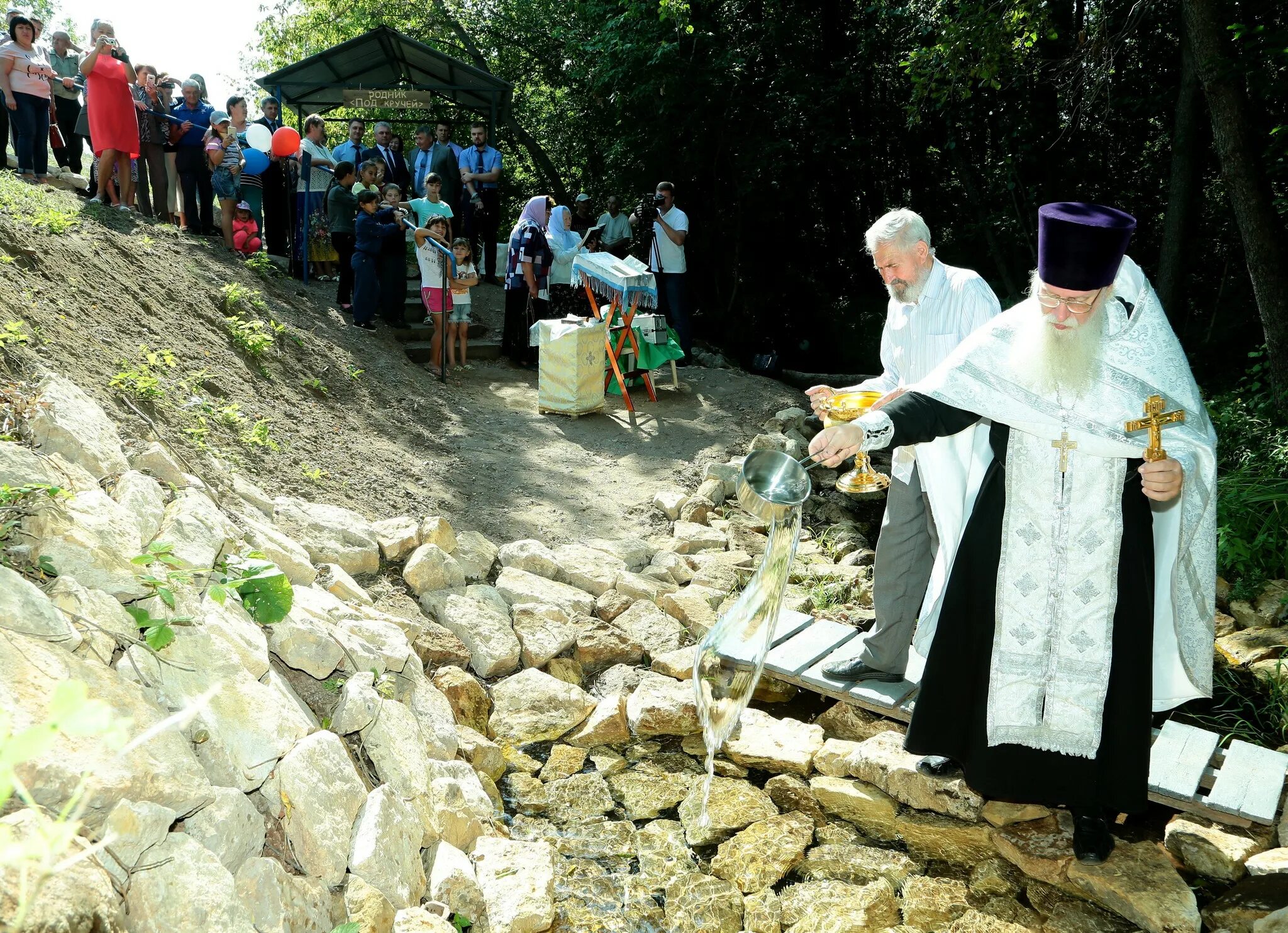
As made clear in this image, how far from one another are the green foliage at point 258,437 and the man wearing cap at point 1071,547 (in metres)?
4.49

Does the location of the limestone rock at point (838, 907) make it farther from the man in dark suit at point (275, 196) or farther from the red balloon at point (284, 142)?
the red balloon at point (284, 142)

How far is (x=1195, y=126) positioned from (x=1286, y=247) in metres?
1.97

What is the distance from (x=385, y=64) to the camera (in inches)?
530

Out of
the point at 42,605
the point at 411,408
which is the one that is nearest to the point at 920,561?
the point at 42,605

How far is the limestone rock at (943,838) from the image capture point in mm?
4055

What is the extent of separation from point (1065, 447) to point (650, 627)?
2.81m

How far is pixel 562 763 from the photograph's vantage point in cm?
469

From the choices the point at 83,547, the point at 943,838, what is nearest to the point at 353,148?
the point at 83,547

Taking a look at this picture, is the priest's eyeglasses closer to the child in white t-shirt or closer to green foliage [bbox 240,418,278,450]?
green foliage [bbox 240,418,278,450]

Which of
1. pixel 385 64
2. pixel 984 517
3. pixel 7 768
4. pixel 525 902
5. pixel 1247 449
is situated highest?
pixel 385 64

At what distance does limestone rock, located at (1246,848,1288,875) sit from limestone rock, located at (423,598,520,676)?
321cm

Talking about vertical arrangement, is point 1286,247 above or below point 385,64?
below

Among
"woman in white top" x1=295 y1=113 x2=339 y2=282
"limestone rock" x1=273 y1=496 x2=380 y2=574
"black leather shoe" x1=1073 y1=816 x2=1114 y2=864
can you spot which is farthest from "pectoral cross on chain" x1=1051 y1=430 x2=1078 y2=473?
"woman in white top" x1=295 y1=113 x2=339 y2=282

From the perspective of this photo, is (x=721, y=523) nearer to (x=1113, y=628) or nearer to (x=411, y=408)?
(x=411, y=408)
